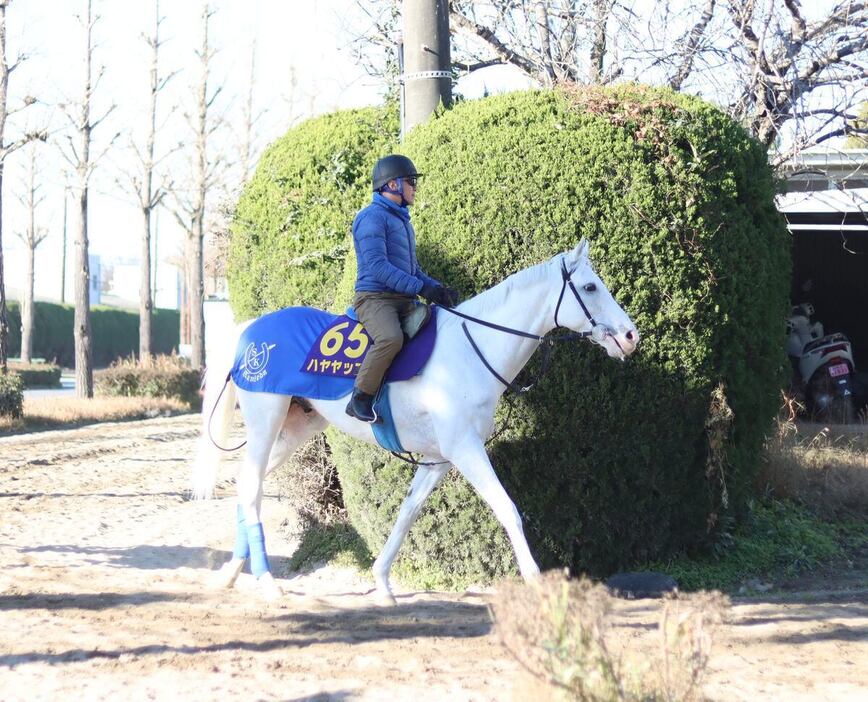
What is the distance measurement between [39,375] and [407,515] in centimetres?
3029

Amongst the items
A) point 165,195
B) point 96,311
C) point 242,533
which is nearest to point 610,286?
point 242,533

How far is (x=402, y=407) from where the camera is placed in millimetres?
6039

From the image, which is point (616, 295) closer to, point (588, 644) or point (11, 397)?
point (588, 644)

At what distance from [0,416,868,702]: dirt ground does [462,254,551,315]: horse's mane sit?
71.5 inches

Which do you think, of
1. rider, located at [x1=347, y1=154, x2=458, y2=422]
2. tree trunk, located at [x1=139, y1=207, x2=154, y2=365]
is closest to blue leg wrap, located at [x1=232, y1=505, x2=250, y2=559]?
rider, located at [x1=347, y1=154, x2=458, y2=422]

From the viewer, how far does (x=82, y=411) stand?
65.7ft

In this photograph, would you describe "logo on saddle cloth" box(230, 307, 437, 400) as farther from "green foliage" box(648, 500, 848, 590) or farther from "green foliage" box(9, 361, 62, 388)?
"green foliage" box(9, 361, 62, 388)

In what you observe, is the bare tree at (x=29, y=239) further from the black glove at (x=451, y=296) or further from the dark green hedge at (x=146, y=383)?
the black glove at (x=451, y=296)

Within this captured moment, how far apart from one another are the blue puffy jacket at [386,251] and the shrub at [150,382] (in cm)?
1866

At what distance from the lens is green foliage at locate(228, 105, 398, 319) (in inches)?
334

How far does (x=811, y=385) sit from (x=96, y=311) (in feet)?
138

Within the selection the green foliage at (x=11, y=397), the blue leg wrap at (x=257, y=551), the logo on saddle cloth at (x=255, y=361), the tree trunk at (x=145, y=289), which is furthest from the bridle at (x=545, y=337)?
the tree trunk at (x=145, y=289)

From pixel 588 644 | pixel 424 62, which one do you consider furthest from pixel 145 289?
pixel 588 644

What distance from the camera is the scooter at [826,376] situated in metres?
13.2
